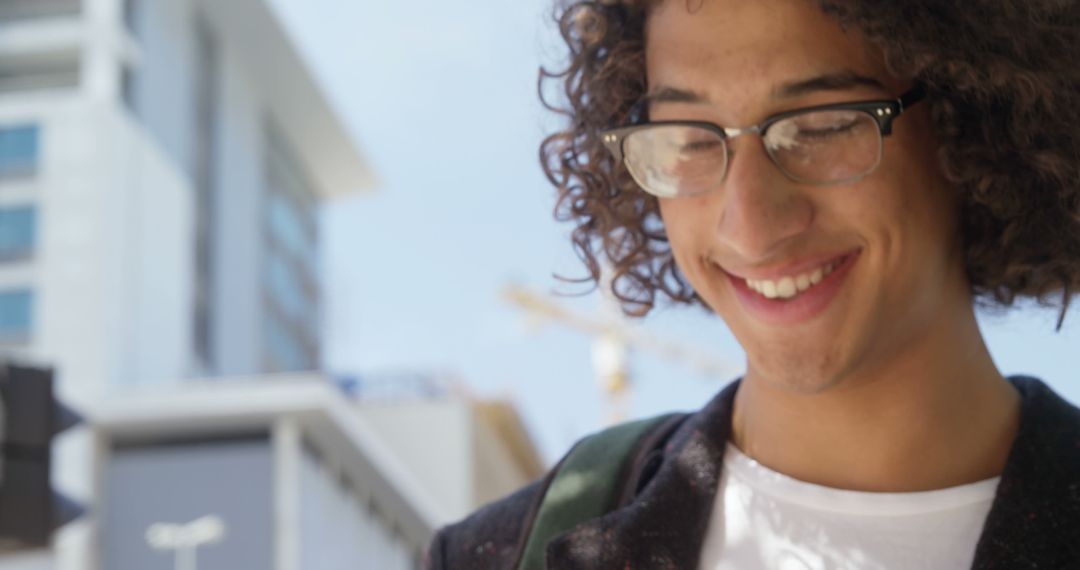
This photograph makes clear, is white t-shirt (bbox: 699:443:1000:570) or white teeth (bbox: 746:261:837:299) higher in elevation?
white teeth (bbox: 746:261:837:299)

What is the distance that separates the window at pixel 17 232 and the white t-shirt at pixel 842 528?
34.4 meters

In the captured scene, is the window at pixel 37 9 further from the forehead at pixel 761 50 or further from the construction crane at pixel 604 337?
the forehead at pixel 761 50

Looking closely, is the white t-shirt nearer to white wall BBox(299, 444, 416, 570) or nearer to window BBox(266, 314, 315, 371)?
white wall BBox(299, 444, 416, 570)

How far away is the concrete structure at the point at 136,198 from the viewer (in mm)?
34219

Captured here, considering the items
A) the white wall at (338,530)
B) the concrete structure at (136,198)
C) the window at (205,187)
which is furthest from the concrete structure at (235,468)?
the window at (205,187)

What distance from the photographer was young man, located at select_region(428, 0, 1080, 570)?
1690mm

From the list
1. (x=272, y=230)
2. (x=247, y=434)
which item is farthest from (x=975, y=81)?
(x=272, y=230)

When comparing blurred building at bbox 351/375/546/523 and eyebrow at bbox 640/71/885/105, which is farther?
blurred building at bbox 351/375/546/523

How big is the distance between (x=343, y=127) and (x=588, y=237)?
50512 millimetres

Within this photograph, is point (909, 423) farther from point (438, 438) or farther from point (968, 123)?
point (438, 438)

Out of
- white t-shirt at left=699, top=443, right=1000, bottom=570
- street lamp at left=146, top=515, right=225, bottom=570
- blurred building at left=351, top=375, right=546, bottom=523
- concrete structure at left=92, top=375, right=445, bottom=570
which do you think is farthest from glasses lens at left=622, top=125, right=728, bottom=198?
blurred building at left=351, top=375, right=546, bottom=523

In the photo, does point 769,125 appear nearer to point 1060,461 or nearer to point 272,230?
point 1060,461

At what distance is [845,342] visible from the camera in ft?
5.53

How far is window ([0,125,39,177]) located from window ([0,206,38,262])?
85cm
